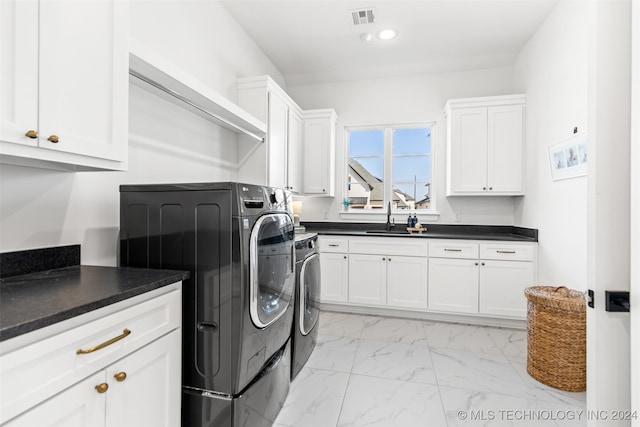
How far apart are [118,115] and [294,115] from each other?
249cm

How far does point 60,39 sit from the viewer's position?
3.23 feet

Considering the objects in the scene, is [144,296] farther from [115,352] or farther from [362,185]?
[362,185]

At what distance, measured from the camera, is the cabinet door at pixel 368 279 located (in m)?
3.30

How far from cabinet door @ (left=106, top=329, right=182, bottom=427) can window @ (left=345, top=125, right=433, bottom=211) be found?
10.2ft

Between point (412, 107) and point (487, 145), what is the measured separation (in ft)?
3.47

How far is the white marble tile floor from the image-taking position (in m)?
1.71

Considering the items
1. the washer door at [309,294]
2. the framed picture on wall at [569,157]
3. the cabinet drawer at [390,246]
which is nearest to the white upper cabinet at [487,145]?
the framed picture on wall at [569,157]

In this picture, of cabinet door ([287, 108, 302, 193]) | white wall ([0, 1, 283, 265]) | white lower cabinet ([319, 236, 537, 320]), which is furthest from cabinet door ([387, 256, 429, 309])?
white wall ([0, 1, 283, 265])

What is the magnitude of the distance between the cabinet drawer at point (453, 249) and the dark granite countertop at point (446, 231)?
0.21 feet

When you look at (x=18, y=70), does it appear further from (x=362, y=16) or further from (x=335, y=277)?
(x=335, y=277)

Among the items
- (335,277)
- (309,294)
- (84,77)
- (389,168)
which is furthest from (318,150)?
(84,77)

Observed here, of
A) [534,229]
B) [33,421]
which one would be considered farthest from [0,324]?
[534,229]

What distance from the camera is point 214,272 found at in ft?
4.29

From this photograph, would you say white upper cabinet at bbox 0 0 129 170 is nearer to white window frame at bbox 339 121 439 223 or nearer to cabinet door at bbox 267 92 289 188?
cabinet door at bbox 267 92 289 188
